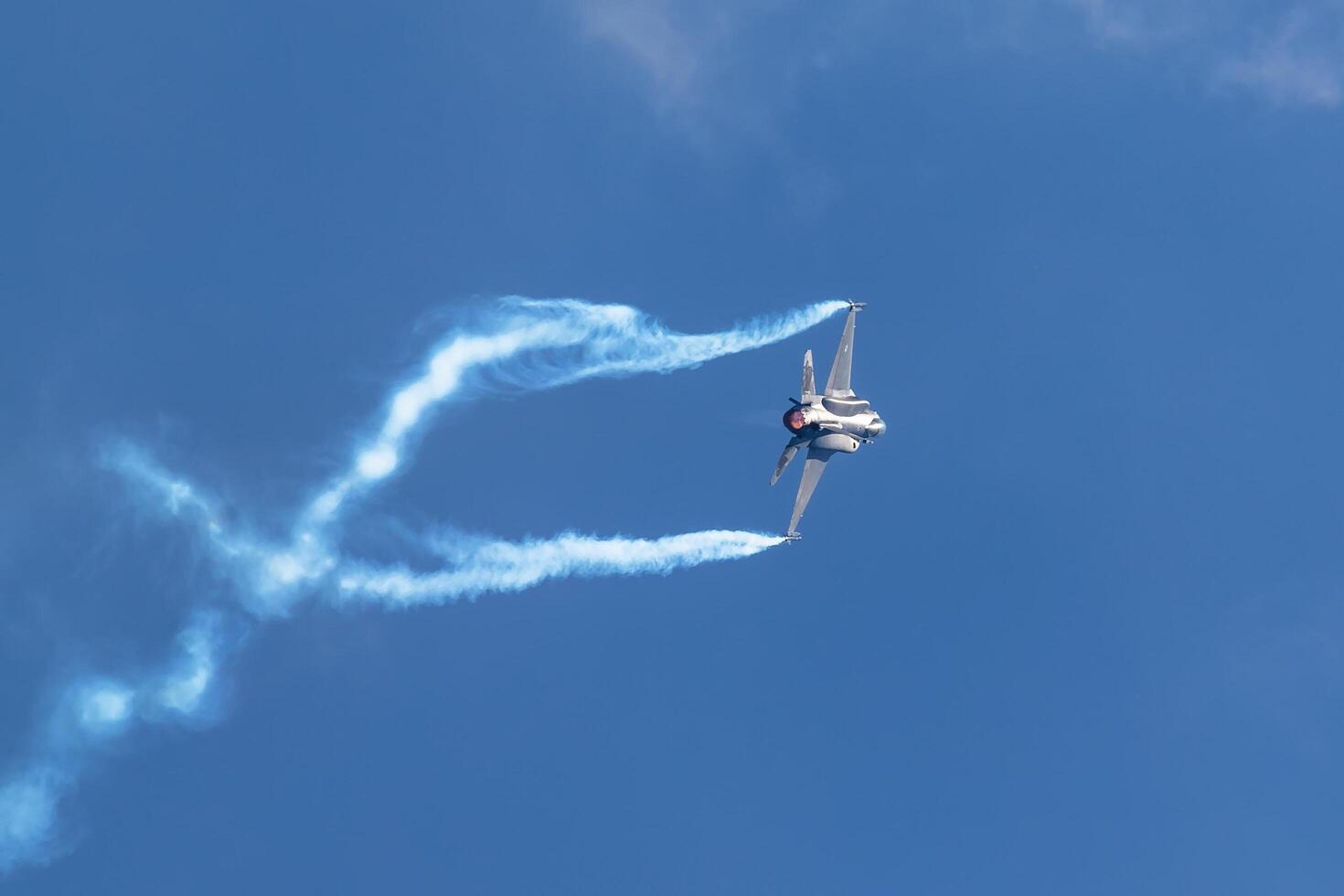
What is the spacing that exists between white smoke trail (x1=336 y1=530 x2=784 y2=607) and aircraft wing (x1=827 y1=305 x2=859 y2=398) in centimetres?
1227

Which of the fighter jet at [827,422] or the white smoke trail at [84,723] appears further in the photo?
the fighter jet at [827,422]

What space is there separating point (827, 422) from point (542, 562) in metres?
23.7

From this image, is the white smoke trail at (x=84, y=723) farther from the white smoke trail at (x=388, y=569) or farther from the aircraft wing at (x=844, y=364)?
the aircraft wing at (x=844, y=364)

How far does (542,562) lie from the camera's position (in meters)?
129

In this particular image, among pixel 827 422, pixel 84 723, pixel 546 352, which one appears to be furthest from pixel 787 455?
pixel 84 723

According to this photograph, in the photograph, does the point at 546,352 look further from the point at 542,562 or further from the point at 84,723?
the point at 84,723

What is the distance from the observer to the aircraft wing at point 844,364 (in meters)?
130

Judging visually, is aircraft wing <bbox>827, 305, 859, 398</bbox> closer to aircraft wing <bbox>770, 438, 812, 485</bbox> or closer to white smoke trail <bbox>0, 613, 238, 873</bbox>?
aircraft wing <bbox>770, 438, 812, 485</bbox>

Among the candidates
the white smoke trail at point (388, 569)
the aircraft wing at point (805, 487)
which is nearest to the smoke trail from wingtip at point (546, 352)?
the white smoke trail at point (388, 569)

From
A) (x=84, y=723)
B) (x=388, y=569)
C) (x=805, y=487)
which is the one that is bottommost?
(x=84, y=723)

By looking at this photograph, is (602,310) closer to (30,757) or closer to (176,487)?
(176,487)

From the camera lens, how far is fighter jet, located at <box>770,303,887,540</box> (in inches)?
5002

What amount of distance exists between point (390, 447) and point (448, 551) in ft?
29.6

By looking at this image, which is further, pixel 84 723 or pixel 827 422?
pixel 827 422
